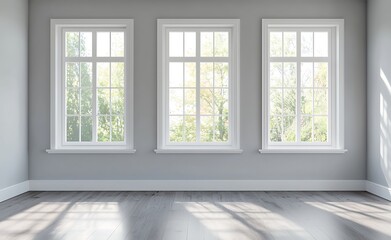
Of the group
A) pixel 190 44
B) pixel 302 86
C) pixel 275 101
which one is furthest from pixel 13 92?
pixel 302 86

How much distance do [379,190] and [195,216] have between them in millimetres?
2844

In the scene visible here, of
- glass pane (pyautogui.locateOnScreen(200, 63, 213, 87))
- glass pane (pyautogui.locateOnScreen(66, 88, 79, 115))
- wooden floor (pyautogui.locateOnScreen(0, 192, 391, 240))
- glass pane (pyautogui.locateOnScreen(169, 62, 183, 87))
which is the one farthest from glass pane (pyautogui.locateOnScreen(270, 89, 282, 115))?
glass pane (pyautogui.locateOnScreen(66, 88, 79, 115))

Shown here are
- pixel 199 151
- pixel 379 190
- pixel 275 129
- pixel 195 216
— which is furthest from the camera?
pixel 275 129

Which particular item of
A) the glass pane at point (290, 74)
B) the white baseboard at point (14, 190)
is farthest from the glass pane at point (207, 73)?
the white baseboard at point (14, 190)

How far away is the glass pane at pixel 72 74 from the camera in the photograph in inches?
255

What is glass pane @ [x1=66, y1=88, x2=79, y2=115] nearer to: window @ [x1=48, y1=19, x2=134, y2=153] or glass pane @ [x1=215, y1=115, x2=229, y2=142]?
window @ [x1=48, y1=19, x2=134, y2=153]

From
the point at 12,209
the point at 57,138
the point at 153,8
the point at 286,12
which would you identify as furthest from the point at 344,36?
the point at 12,209

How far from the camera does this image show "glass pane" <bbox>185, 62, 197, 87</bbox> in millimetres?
6492

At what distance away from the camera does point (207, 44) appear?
21.3 ft

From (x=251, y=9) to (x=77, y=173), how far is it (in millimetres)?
3582

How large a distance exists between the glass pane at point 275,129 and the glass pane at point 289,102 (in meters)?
0.19

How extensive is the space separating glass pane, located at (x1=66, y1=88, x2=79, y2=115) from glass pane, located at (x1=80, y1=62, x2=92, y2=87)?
0.53 feet

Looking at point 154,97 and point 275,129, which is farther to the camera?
point 275,129

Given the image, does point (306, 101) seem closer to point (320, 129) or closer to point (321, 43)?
point (320, 129)
